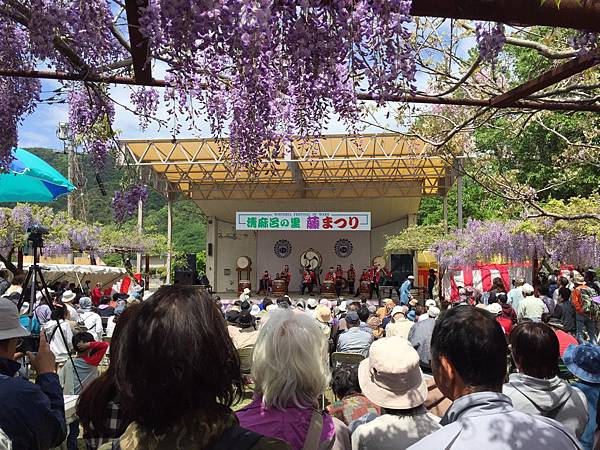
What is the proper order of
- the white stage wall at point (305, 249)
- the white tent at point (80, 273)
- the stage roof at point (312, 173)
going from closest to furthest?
the white tent at point (80, 273) → the stage roof at point (312, 173) → the white stage wall at point (305, 249)

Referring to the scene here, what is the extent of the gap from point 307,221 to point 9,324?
18.7 metres

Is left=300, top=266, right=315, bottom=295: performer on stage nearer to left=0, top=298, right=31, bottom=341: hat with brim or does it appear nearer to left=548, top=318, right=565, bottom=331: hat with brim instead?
left=548, top=318, right=565, bottom=331: hat with brim

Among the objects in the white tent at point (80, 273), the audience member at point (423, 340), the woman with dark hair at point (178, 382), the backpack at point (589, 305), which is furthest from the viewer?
the white tent at point (80, 273)

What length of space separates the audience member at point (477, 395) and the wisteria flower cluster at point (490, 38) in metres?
1.31

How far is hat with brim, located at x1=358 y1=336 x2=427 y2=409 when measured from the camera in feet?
6.12

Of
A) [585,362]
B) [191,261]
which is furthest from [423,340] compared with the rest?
[191,261]

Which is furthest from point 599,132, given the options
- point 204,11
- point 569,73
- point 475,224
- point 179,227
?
point 179,227

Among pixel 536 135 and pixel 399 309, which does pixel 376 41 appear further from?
pixel 536 135

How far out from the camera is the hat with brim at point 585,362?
7.38 ft

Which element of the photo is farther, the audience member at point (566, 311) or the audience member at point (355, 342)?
the audience member at point (566, 311)

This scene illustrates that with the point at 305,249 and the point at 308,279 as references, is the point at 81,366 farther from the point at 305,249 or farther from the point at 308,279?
the point at 305,249

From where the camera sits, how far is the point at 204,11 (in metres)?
1.68

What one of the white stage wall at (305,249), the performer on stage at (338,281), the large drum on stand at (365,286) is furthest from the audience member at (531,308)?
the white stage wall at (305,249)

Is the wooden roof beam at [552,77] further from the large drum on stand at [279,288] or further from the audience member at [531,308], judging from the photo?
the large drum on stand at [279,288]
